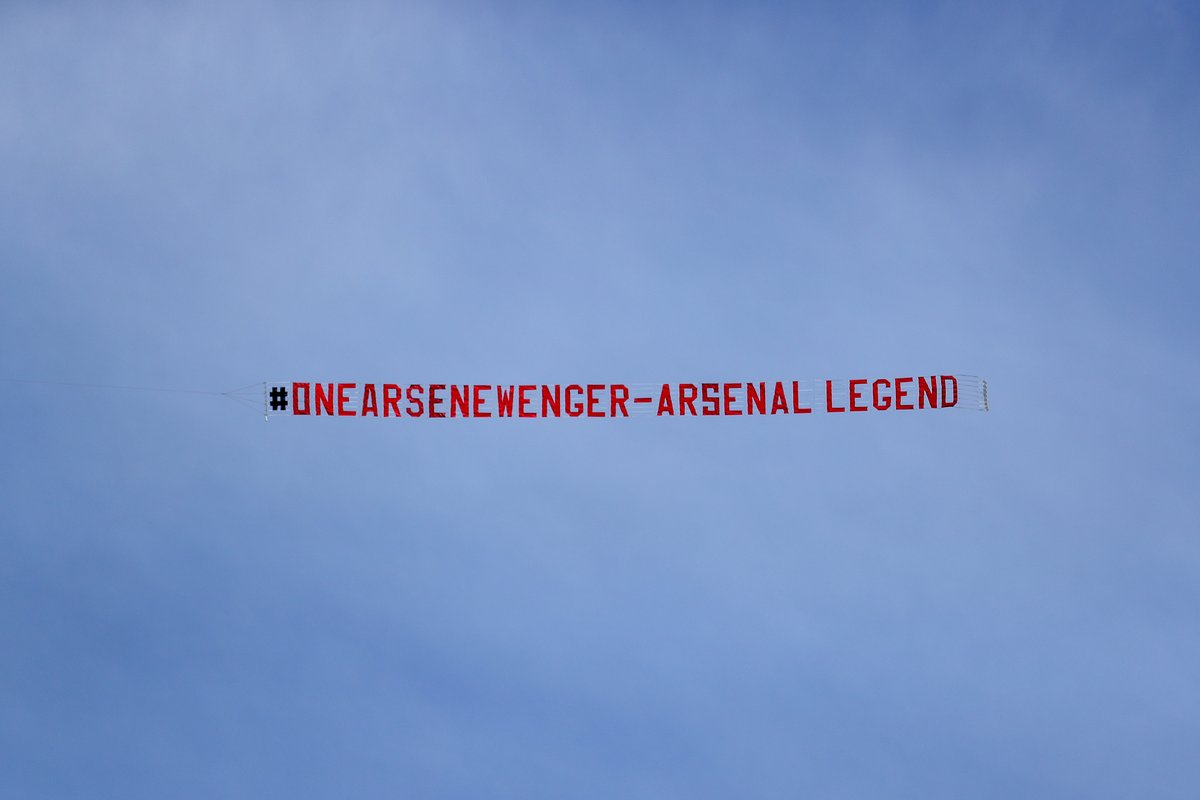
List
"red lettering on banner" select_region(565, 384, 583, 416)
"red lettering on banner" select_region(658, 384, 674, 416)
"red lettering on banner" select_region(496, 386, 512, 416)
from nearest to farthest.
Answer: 1. "red lettering on banner" select_region(496, 386, 512, 416)
2. "red lettering on banner" select_region(658, 384, 674, 416)
3. "red lettering on banner" select_region(565, 384, 583, 416)

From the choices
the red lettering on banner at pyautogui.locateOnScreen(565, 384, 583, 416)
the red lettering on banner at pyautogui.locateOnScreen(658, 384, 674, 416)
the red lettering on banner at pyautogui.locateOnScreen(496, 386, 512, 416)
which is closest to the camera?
the red lettering on banner at pyautogui.locateOnScreen(496, 386, 512, 416)

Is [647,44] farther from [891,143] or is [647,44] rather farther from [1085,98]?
[1085,98]

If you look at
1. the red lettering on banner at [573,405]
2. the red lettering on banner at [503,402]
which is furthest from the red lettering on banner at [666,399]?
the red lettering on banner at [503,402]

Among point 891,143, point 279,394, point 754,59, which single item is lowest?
point 279,394

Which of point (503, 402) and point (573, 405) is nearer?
point (503, 402)

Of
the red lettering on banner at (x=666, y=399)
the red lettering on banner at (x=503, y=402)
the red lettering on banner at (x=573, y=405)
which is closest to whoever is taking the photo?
the red lettering on banner at (x=503, y=402)

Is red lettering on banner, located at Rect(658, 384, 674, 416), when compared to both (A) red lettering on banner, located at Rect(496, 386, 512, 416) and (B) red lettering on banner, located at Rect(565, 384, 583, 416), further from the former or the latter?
(A) red lettering on banner, located at Rect(496, 386, 512, 416)

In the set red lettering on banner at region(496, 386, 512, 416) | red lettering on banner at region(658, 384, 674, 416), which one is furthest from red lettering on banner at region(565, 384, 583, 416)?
red lettering on banner at region(658, 384, 674, 416)

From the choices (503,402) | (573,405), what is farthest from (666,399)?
(503,402)

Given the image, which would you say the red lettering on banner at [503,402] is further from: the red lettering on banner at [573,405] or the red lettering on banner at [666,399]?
the red lettering on banner at [666,399]

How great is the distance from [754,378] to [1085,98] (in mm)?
3860

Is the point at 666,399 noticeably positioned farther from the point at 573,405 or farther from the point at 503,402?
the point at 503,402

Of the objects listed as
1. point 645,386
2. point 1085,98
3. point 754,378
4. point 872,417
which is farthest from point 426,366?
point 1085,98

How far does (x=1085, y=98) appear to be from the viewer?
11.6 m
